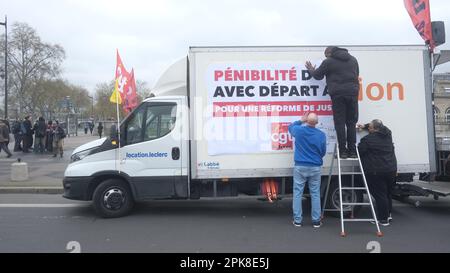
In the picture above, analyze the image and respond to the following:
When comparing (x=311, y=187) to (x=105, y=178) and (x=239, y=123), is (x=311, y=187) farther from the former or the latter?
(x=105, y=178)

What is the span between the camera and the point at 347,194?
7.81 metres

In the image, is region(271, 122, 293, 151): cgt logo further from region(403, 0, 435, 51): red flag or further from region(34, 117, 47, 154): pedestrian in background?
region(34, 117, 47, 154): pedestrian in background

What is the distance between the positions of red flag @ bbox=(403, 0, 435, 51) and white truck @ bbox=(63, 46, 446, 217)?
3.08 feet

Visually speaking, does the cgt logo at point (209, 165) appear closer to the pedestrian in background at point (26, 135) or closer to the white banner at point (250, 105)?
the white banner at point (250, 105)

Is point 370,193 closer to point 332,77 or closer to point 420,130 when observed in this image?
point 420,130

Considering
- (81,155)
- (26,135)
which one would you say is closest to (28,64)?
(26,135)

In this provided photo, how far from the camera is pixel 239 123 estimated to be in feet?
25.0

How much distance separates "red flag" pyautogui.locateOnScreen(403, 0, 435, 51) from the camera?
8.49 meters

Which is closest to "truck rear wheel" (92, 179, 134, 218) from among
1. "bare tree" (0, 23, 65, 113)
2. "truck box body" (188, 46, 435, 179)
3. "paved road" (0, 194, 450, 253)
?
"paved road" (0, 194, 450, 253)

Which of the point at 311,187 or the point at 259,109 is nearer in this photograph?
the point at 311,187

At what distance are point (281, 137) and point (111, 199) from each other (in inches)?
124
